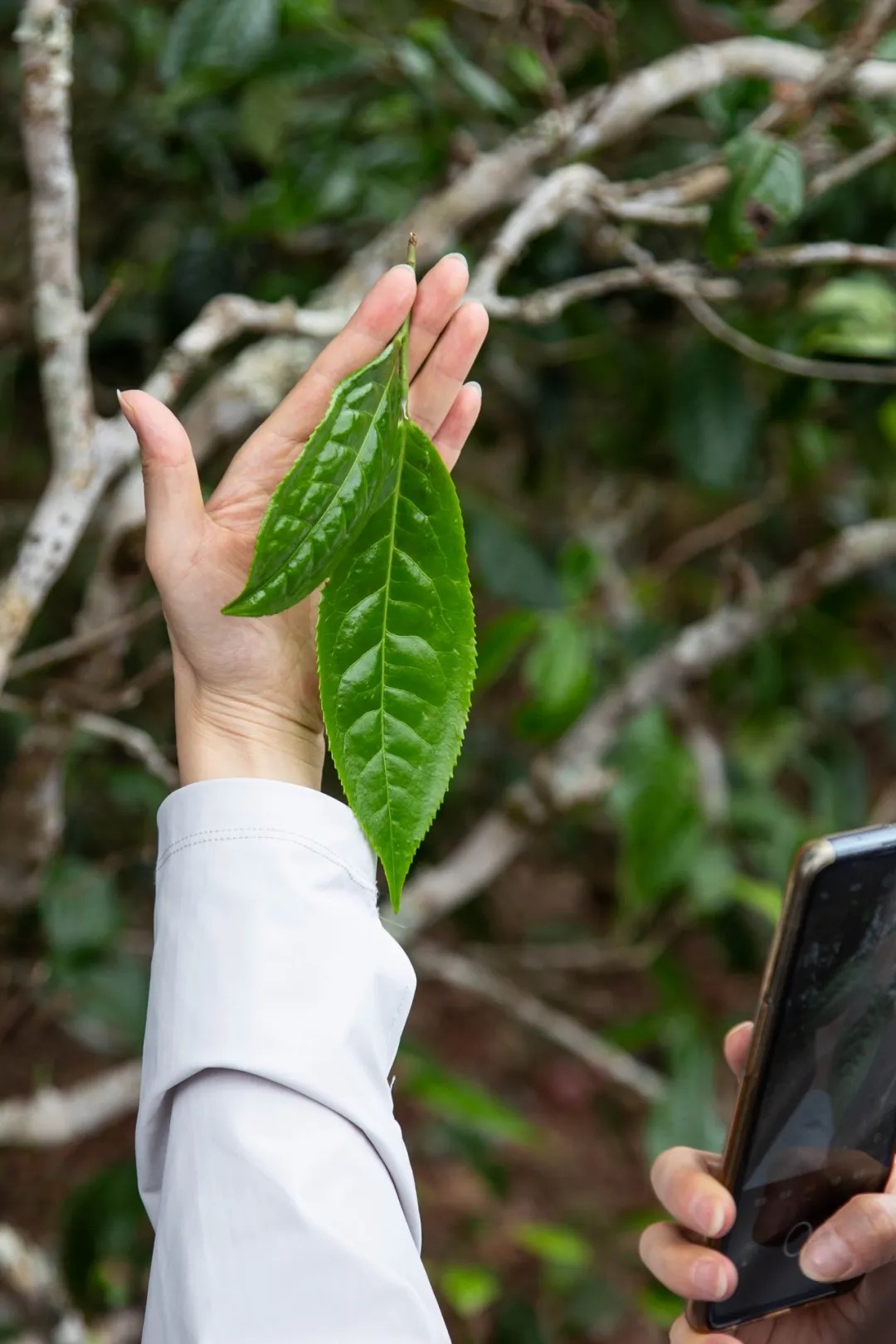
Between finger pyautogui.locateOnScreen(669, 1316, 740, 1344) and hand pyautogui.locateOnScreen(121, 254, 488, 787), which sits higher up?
hand pyautogui.locateOnScreen(121, 254, 488, 787)

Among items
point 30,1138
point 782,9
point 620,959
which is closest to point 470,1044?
point 620,959

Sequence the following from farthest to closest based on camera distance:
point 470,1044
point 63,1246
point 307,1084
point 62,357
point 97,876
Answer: point 470,1044, point 63,1246, point 97,876, point 62,357, point 307,1084

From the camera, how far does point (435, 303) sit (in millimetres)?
597

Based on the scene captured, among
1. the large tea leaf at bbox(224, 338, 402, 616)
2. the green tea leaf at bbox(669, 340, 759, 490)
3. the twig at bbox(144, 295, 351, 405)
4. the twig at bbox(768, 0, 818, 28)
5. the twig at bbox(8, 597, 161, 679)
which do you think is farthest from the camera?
the green tea leaf at bbox(669, 340, 759, 490)

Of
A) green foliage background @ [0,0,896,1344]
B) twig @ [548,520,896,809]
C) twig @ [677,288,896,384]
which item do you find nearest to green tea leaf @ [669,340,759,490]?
green foliage background @ [0,0,896,1344]

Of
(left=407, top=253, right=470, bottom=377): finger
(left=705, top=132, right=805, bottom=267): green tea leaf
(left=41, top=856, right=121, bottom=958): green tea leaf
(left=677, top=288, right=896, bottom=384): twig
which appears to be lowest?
(left=41, top=856, right=121, bottom=958): green tea leaf

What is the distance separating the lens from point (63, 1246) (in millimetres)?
1159

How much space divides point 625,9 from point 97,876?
32.6 inches

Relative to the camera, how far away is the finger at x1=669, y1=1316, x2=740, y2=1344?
604 mm

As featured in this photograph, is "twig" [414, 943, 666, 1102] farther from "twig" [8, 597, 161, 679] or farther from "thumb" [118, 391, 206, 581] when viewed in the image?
"thumb" [118, 391, 206, 581]

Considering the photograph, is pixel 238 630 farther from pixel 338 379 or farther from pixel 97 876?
pixel 97 876

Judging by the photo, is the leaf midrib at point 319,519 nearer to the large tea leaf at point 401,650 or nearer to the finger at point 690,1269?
the large tea leaf at point 401,650

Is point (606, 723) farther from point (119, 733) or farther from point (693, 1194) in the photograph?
point (693, 1194)

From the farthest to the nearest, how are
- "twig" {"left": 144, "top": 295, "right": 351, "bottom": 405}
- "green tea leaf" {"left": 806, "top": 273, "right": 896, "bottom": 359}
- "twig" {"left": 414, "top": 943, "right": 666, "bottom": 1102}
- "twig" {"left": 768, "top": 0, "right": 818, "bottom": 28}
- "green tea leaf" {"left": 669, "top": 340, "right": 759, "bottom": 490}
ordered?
"twig" {"left": 414, "top": 943, "right": 666, "bottom": 1102} < "green tea leaf" {"left": 669, "top": 340, "right": 759, "bottom": 490} < "twig" {"left": 768, "top": 0, "right": 818, "bottom": 28} < "green tea leaf" {"left": 806, "top": 273, "right": 896, "bottom": 359} < "twig" {"left": 144, "top": 295, "right": 351, "bottom": 405}
